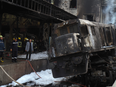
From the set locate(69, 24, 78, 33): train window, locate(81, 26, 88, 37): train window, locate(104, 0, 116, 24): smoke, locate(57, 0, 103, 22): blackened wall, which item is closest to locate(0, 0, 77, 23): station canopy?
locate(69, 24, 78, 33): train window

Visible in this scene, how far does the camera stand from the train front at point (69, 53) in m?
5.50

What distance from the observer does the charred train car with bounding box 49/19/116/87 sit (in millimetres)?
5523

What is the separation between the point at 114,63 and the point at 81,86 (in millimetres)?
2544

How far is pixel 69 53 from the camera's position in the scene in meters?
5.61

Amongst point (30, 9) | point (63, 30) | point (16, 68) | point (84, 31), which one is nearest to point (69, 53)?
point (84, 31)

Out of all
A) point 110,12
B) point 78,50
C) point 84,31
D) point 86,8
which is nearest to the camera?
point 78,50

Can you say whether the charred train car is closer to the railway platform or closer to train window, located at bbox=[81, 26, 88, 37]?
train window, located at bbox=[81, 26, 88, 37]

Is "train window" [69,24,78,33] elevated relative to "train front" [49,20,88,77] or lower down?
elevated

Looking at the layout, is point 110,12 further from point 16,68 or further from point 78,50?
point 16,68

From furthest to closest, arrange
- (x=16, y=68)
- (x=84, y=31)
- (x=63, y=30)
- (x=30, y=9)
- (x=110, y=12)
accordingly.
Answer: (x=110, y=12) → (x=30, y=9) → (x=63, y=30) → (x=16, y=68) → (x=84, y=31)

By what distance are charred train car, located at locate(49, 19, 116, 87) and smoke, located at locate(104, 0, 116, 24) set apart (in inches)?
661

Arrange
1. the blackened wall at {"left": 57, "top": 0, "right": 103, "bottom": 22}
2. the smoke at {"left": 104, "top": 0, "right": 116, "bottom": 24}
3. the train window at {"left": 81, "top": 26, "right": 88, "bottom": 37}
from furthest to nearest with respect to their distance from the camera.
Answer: the smoke at {"left": 104, "top": 0, "right": 116, "bottom": 24} → the blackened wall at {"left": 57, "top": 0, "right": 103, "bottom": 22} → the train window at {"left": 81, "top": 26, "right": 88, "bottom": 37}

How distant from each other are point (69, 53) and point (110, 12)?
787 inches

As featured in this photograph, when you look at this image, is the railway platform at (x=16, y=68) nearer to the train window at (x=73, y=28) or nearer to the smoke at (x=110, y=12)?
the train window at (x=73, y=28)
